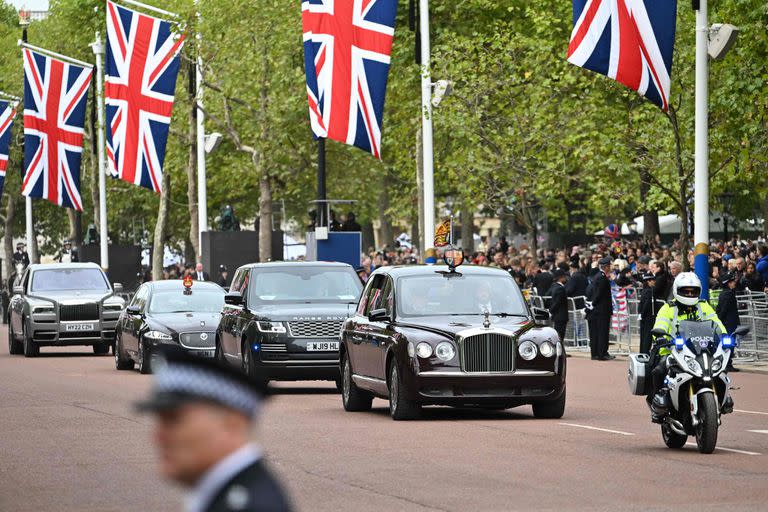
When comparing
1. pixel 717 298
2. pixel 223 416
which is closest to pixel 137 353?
pixel 717 298

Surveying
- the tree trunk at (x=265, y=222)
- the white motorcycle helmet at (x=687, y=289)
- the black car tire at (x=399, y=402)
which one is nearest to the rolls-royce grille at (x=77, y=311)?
the black car tire at (x=399, y=402)

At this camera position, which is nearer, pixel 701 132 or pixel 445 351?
pixel 445 351

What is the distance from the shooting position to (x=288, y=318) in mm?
22859

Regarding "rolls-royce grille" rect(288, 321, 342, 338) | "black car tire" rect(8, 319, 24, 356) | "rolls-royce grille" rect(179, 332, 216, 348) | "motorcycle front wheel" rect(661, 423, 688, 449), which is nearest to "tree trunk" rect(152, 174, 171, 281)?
"black car tire" rect(8, 319, 24, 356)

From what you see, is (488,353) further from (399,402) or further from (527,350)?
(399,402)

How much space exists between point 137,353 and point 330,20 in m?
7.29

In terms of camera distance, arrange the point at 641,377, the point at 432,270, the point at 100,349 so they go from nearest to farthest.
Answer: the point at 641,377 < the point at 432,270 < the point at 100,349

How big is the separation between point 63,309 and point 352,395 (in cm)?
1714

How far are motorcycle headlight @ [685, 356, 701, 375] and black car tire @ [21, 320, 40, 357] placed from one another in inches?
928

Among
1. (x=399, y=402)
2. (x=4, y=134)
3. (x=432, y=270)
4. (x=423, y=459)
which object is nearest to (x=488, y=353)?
(x=399, y=402)

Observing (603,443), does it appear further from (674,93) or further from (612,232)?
(612,232)

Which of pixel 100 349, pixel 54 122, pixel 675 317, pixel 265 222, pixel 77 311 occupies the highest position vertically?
pixel 54 122

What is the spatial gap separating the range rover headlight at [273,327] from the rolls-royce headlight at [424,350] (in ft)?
17.0

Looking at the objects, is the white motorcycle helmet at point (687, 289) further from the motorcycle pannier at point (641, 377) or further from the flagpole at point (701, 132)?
the flagpole at point (701, 132)
